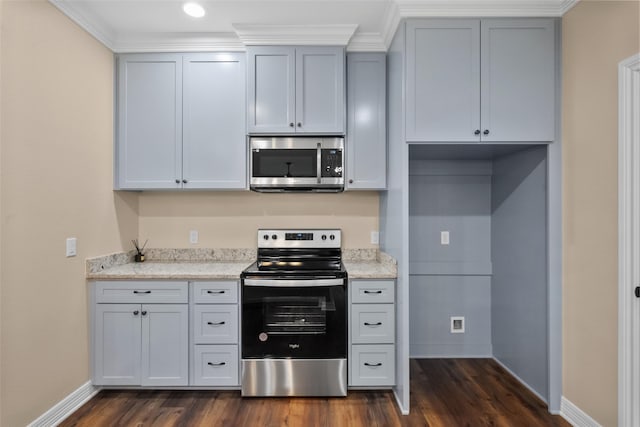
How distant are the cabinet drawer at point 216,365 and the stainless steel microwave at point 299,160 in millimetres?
1313

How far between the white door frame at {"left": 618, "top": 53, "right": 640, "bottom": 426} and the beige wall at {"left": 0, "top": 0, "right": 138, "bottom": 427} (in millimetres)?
3235

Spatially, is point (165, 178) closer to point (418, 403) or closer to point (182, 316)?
point (182, 316)

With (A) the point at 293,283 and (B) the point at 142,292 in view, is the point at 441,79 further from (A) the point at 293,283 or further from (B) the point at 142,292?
(B) the point at 142,292

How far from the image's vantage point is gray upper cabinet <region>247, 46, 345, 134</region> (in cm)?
268

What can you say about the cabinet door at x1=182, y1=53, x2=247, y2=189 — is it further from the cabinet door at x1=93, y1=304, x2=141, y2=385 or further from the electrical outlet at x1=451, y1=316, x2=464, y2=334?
the electrical outlet at x1=451, y1=316, x2=464, y2=334

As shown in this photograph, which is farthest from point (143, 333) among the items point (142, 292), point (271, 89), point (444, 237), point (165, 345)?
point (444, 237)

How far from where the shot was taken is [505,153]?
2676 millimetres

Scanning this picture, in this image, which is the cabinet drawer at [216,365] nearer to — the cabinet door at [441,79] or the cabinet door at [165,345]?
the cabinet door at [165,345]

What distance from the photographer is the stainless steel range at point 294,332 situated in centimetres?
243

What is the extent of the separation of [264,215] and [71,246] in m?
1.43

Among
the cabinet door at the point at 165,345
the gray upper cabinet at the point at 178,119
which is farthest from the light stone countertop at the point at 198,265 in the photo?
the gray upper cabinet at the point at 178,119

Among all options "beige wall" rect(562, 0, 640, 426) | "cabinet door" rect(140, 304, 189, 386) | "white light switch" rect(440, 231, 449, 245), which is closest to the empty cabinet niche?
"white light switch" rect(440, 231, 449, 245)

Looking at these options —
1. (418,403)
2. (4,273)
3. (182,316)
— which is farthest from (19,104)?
(418,403)

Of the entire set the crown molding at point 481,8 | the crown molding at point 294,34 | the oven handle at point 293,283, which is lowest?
the oven handle at point 293,283
